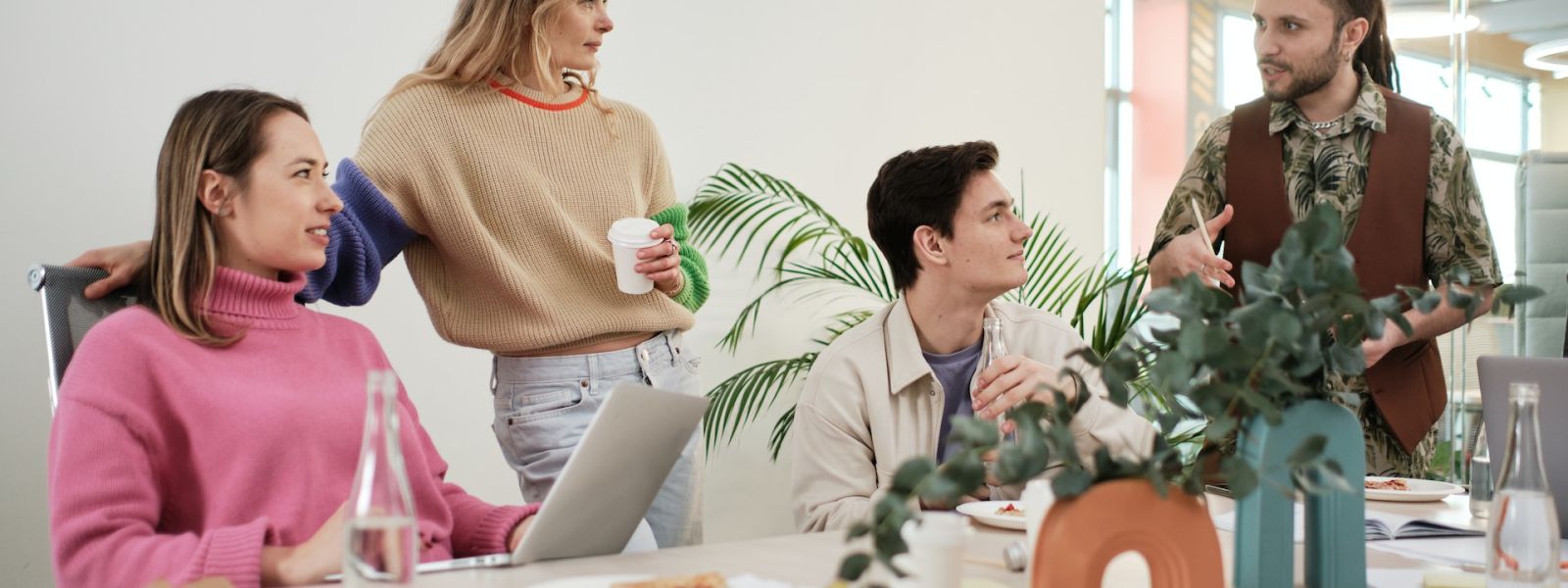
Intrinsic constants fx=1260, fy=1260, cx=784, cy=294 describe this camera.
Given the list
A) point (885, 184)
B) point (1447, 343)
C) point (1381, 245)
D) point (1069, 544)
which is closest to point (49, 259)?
point (885, 184)

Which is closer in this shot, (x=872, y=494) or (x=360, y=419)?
(x=360, y=419)

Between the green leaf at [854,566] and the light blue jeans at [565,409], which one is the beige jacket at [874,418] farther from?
the green leaf at [854,566]

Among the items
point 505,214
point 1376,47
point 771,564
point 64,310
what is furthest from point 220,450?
point 1376,47

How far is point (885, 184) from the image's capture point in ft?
7.91

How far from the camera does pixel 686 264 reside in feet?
8.12

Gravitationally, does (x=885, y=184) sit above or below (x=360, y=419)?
above

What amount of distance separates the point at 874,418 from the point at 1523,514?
3.54ft

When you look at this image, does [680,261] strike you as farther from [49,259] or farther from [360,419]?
[49,259]

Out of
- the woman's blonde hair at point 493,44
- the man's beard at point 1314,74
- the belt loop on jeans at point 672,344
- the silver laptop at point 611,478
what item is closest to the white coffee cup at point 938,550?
the silver laptop at point 611,478

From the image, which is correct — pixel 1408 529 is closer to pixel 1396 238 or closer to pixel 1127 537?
pixel 1127 537

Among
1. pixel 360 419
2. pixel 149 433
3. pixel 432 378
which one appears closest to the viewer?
pixel 149 433

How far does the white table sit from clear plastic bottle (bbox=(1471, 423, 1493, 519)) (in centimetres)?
30

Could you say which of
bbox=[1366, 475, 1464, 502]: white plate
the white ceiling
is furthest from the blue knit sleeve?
the white ceiling

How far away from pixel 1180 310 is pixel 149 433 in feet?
3.82
